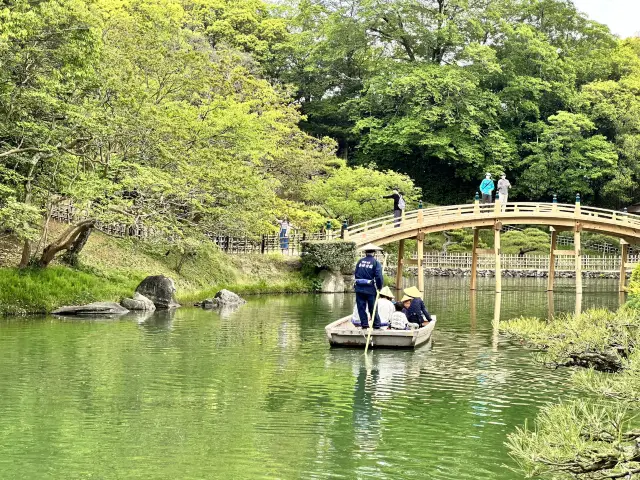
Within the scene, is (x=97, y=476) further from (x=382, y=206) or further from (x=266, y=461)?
(x=382, y=206)

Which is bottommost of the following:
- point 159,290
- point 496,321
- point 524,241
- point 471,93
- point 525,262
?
point 496,321

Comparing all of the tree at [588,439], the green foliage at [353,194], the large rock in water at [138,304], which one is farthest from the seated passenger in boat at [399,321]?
the green foliage at [353,194]

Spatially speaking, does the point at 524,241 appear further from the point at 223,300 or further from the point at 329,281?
the point at 223,300

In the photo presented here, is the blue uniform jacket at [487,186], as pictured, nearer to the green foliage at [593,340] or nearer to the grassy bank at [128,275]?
the grassy bank at [128,275]

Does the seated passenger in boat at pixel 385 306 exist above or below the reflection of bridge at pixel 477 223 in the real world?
below

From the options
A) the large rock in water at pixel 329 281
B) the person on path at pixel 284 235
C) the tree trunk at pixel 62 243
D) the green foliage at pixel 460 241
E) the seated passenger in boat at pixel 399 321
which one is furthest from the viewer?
the green foliage at pixel 460 241

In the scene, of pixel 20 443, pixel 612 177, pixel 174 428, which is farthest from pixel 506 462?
pixel 612 177

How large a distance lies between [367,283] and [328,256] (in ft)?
63.5

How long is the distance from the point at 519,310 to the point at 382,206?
14136 millimetres

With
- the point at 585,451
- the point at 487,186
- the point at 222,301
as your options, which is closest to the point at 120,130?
the point at 222,301

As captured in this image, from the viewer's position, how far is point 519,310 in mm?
31391

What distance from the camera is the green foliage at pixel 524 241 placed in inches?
2194

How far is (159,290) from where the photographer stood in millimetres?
29141

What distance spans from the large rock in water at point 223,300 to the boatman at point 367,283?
1224cm
